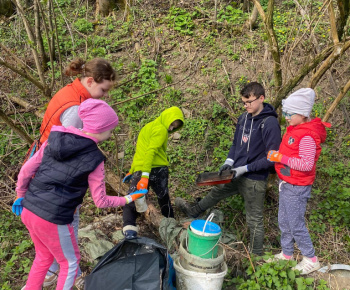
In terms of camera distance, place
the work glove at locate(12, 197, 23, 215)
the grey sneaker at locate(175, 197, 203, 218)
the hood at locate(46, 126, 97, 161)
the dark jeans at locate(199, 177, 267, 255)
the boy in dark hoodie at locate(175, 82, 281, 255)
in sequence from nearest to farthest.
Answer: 1. the hood at locate(46, 126, 97, 161)
2. the work glove at locate(12, 197, 23, 215)
3. the boy in dark hoodie at locate(175, 82, 281, 255)
4. the dark jeans at locate(199, 177, 267, 255)
5. the grey sneaker at locate(175, 197, 203, 218)

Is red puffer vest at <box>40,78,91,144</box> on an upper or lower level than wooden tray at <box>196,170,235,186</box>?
upper

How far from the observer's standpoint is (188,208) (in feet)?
13.5

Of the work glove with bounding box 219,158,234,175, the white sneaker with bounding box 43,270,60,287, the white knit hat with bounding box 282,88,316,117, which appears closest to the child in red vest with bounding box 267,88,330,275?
the white knit hat with bounding box 282,88,316,117

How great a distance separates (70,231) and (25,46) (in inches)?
230

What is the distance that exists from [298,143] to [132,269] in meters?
1.81

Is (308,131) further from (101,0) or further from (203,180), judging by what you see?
(101,0)

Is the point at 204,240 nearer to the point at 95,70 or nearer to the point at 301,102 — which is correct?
the point at 301,102

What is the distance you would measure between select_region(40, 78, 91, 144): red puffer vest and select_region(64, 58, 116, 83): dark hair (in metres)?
0.12

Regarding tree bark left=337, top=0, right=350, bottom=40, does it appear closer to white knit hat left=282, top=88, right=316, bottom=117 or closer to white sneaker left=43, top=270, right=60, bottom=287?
white knit hat left=282, top=88, right=316, bottom=117

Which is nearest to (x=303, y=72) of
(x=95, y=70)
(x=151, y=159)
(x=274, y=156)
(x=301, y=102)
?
(x=301, y=102)

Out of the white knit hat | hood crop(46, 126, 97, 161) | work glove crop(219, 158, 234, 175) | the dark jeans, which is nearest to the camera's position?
hood crop(46, 126, 97, 161)

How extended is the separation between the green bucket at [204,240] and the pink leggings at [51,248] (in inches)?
37.8

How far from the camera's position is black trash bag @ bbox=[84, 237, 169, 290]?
90.6 inches

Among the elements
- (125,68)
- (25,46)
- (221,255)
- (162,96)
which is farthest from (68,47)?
(221,255)
